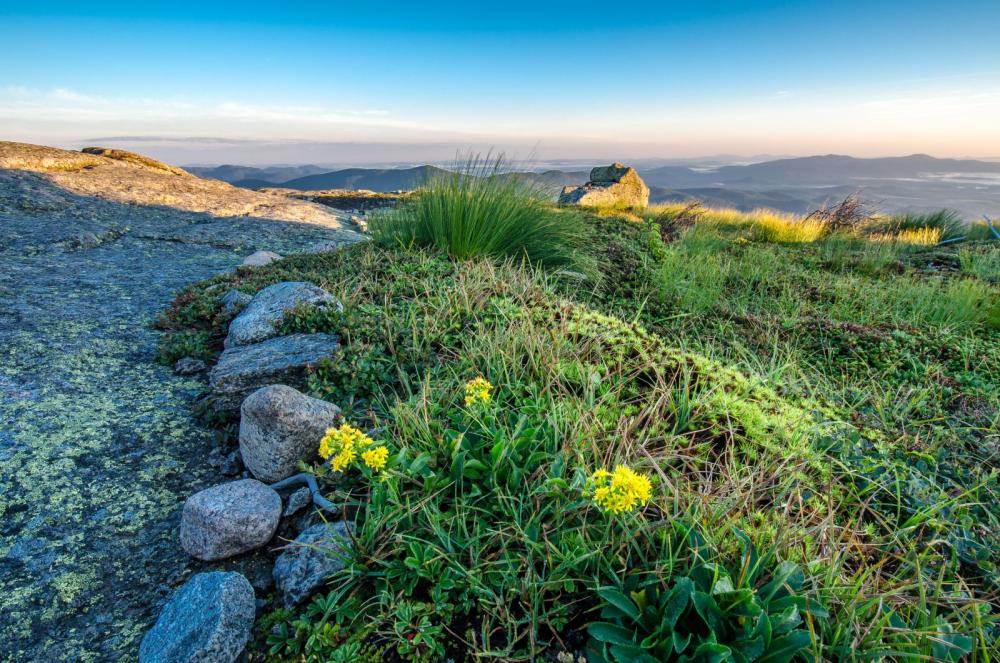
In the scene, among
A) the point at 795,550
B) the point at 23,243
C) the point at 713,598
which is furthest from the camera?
the point at 23,243

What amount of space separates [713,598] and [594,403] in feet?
3.50

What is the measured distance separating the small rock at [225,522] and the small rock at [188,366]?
125cm

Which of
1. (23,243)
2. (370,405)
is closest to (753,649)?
(370,405)

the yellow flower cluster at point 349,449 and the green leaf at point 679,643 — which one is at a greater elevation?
the yellow flower cluster at point 349,449

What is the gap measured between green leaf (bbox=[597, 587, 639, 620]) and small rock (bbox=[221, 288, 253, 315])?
3000 mm

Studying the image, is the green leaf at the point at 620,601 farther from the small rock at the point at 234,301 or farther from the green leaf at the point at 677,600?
the small rock at the point at 234,301

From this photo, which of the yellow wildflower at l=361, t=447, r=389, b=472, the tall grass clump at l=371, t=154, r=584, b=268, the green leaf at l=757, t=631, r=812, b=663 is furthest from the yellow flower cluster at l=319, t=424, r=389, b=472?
the tall grass clump at l=371, t=154, r=584, b=268

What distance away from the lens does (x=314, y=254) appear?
485cm

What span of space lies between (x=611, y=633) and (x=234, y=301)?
→ 3.21 m

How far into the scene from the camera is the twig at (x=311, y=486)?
1.91 meters

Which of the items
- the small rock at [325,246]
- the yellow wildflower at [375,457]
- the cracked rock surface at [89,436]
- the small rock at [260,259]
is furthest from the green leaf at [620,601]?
the small rock at [325,246]

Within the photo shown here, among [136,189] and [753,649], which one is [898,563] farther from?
[136,189]

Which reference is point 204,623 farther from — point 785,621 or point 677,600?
point 785,621

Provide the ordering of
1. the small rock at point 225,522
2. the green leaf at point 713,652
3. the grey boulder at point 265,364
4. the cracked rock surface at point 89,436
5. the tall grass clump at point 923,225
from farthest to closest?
the tall grass clump at point 923,225 → the grey boulder at point 265,364 → the small rock at point 225,522 → the cracked rock surface at point 89,436 → the green leaf at point 713,652
